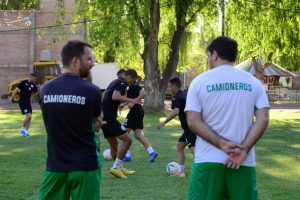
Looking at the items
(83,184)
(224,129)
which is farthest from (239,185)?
(83,184)

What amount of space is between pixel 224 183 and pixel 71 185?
1242 millimetres

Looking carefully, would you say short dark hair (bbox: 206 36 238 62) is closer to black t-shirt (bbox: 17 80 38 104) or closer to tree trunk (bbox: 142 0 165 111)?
black t-shirt (bbox: 17 80 38 104)

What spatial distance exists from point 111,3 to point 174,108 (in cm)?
1717

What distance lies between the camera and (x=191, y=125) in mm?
4684

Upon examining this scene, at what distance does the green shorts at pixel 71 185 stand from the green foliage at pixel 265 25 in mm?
24416

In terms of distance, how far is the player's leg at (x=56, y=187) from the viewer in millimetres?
4773

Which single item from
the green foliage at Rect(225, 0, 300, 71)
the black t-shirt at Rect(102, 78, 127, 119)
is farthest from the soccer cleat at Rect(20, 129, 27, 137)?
the green foliage at Rect(225, 0, 300, 71)

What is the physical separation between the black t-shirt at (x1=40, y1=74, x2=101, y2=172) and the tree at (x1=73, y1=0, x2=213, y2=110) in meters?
21.1

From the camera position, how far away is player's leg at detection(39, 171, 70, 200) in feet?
15.7

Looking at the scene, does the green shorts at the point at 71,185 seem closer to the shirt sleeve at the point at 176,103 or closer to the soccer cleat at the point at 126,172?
the shirt sleeve at the point at 176,103

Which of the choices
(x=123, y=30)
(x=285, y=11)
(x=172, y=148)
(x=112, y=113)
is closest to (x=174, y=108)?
(x=112, y=113)

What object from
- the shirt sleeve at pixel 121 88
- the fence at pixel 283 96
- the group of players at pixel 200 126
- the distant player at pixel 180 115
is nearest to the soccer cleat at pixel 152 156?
the distant player at pixel 180 115

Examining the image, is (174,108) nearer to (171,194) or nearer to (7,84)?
(171,194)

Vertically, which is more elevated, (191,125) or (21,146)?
(191,125)
